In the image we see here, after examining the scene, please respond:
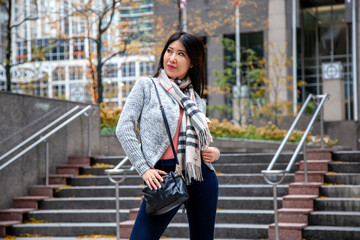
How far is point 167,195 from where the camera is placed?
2.85 meters

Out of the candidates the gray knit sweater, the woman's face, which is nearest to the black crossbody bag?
the gray knit sweater

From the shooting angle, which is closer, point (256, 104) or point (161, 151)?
point (161, 151)

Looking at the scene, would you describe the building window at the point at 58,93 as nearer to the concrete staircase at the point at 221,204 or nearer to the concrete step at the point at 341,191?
the concrete staircase at the point at 221,204

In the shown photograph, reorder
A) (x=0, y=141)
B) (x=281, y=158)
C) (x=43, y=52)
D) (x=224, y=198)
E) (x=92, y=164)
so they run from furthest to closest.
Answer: (x=43, y=52)
(x=92, y=164)
(x=281, y=158)
(x=0, y=141)
(x=224, y=198)

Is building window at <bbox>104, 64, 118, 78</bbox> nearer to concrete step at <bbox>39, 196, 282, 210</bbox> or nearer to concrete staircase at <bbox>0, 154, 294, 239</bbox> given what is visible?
concrete staircase at <bbox>0, 154, 294, 239</bbox>

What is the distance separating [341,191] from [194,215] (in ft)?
19.0

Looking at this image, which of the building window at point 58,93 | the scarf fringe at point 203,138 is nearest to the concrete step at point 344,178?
the scarf fringe at point 203,138

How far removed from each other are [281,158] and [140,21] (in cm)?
1233

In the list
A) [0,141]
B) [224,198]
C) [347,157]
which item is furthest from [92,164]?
[347,157]

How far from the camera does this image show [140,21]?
21406 mm

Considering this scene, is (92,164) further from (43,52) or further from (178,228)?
(43,52)

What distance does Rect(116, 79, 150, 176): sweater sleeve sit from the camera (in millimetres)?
2922

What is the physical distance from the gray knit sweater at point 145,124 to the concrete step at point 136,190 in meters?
6.14

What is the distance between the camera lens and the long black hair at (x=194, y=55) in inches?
126
